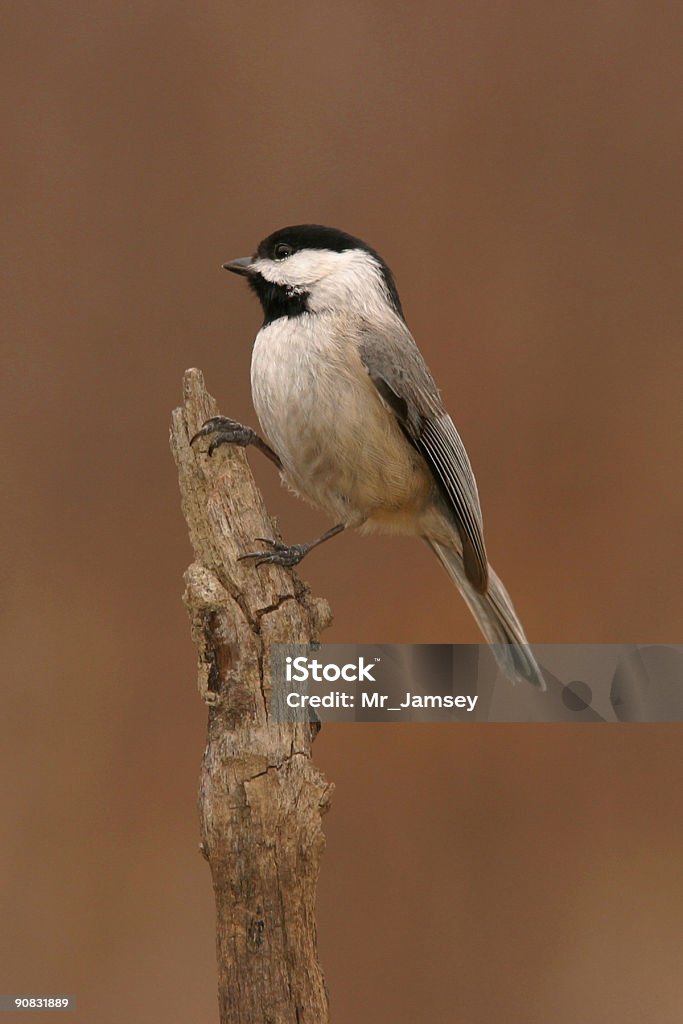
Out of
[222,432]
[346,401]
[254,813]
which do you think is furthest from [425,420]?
[254,813]

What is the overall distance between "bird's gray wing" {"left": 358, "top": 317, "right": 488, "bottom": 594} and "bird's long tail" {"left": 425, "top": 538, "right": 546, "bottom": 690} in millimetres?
58

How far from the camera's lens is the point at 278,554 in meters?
1.77

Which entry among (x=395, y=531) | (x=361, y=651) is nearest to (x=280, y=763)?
(x=361, y=651)

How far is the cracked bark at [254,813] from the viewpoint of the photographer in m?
1.63

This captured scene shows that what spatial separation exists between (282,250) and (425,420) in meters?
0.39

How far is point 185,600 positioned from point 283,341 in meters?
0.47

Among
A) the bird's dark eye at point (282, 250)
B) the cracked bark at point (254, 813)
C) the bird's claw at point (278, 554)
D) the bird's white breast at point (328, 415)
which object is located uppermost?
the bird's dark eye at point (282, 250)

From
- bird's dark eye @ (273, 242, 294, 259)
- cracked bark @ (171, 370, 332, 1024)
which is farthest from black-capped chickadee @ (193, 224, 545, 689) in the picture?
cracked bark @ (171, 370, 332, 1024)

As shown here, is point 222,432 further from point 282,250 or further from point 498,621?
point 498,621

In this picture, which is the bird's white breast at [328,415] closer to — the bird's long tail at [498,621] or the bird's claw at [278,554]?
Answer: the bird's claw at [278,554]

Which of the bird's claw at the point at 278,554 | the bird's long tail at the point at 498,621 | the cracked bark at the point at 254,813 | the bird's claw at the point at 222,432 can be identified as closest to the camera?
the cracked bark at the point at 254,813

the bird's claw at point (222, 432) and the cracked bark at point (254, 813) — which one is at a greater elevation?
the bird's claw at point (222, 432)

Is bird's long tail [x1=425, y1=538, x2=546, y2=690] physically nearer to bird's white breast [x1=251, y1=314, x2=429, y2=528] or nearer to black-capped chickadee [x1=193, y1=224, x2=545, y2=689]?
black-capped chickadee [x1=193, y1=224, x2=545, y2=689]

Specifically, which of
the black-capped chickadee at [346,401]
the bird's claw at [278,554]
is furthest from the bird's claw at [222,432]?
the bird's claw at [278,554]
